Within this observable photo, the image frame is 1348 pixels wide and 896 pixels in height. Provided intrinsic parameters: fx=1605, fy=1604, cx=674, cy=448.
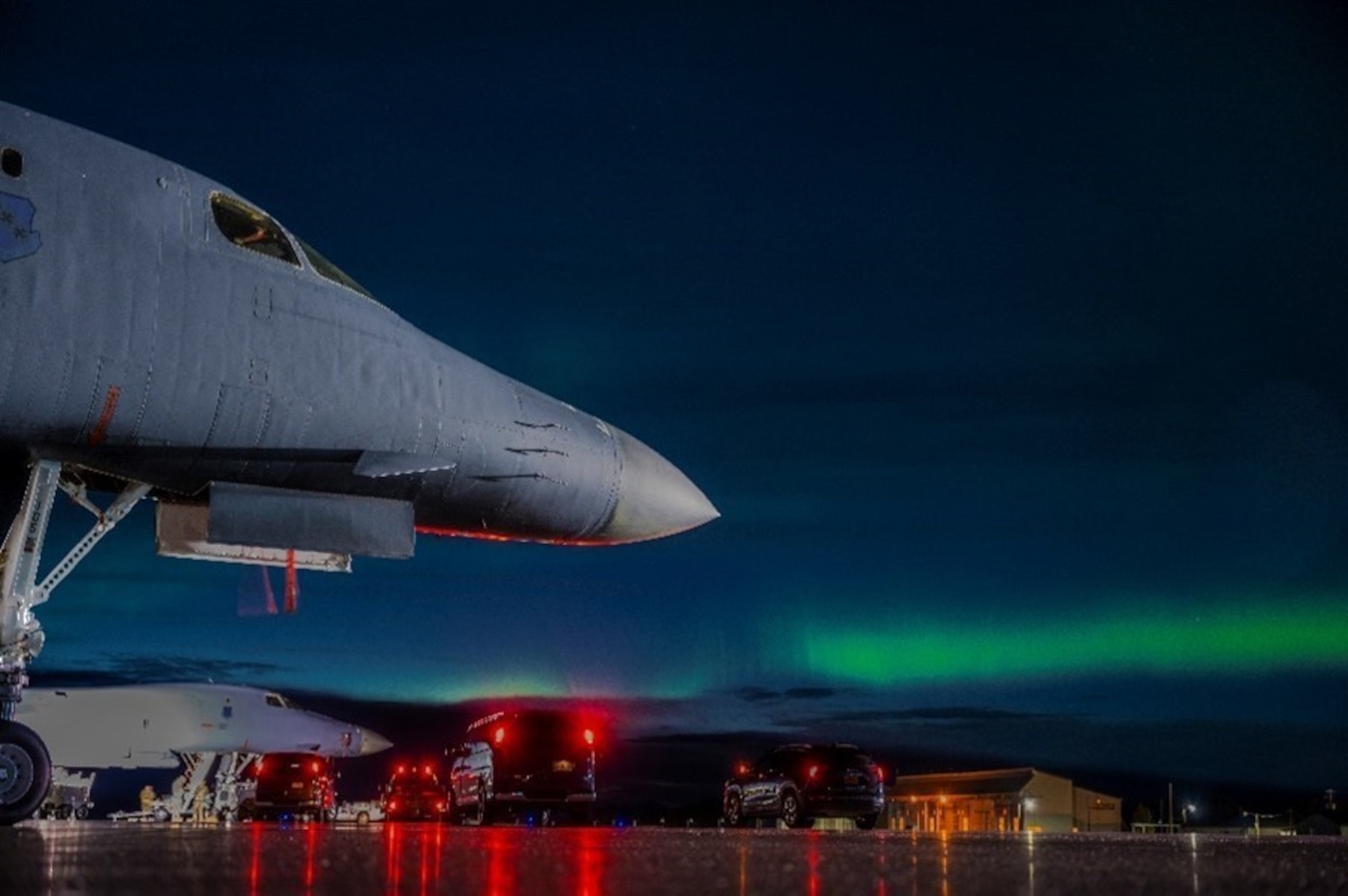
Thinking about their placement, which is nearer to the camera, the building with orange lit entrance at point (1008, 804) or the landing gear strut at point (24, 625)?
the landing gear strut at point (24, 625)

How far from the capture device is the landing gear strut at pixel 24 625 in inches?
435

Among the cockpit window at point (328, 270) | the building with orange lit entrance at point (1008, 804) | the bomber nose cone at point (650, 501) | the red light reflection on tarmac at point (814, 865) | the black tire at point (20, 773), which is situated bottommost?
the building with orange lit entrance at point (1008, 804)

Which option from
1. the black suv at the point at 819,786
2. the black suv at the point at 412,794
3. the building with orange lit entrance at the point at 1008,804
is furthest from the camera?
the building with orange lit entrance at the point at 1008,804

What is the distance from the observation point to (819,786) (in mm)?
24219

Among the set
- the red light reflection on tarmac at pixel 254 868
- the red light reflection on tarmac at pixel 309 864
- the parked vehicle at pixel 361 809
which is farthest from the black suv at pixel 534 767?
the parked vehicle at pixel 361 809

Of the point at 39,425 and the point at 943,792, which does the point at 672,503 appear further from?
the point at 943,792

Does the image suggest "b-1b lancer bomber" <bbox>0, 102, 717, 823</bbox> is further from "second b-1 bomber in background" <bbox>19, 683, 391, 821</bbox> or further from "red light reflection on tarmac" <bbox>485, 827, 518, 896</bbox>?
"second b-1 bomber in background" <bbox>19, 683, 391, 821</bbox>

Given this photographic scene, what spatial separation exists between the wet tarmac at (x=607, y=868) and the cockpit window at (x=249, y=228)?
4503 millimetres

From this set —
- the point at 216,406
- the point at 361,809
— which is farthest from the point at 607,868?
the point at 361,809

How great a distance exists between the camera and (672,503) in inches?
592

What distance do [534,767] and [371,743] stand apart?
82.8ft

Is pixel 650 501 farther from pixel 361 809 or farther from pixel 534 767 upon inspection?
pixel 361 809

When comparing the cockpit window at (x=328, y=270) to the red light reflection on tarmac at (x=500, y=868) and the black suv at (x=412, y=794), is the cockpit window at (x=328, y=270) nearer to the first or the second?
the red light reflection on tarmac at (x=500, y=868)

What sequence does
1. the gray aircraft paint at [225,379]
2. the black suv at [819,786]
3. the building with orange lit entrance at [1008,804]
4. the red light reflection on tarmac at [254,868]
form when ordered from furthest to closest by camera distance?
the building with orange lit entrance at [1008,804] < the black suv at [819,786] < the gray aircraft paint at [225,379] < the red light reflection on tarmac at [254,868]
